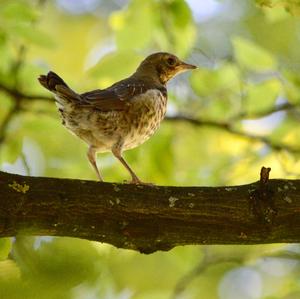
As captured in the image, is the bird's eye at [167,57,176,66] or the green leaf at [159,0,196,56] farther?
the bird's eye at [167,57,176,66]

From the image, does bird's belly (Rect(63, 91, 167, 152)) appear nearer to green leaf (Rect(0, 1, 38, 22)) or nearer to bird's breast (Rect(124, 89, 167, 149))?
bird's breast (Rect(124, 89, 167, 149))

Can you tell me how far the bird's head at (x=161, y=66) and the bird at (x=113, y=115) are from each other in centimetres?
59

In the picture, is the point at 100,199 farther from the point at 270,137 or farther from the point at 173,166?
the point at 270,137

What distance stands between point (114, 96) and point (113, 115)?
0.47 ft

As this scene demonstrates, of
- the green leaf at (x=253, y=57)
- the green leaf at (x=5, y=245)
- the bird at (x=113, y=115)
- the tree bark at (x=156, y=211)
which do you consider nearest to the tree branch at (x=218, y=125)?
the bird at (x=113, y=115)

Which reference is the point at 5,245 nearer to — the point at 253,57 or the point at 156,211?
the point at 156,211

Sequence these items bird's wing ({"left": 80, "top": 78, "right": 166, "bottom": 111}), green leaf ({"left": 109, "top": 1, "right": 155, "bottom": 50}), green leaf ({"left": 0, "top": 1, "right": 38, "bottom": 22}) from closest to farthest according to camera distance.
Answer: green leaf ({"left": 0, "top": 1, "right": 38, "bottom": 22}) < bird's wing ({"left": 80, "top": 78, "right": 166, "bottom": 111}) < green leaf ({"left": 109, "top": 1, "right": 155, "bottom": 50})

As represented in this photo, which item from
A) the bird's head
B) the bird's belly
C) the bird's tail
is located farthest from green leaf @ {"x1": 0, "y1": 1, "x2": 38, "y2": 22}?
the bird's head

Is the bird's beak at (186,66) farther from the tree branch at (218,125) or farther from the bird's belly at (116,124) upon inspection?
the bird's belly at (116,124)

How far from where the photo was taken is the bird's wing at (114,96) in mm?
4599

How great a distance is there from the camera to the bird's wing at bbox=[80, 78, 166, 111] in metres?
4.60

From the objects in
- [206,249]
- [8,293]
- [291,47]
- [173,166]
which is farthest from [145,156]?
[8,293]

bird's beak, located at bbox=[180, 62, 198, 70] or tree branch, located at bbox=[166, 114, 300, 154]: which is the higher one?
bird's beak, located at bbox=[180, 62, 198, 70]

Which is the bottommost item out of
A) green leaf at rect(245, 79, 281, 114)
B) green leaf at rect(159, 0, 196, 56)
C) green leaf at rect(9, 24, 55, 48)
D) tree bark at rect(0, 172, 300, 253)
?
tree bark at rect(0, 172, 300, 253)
